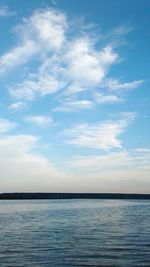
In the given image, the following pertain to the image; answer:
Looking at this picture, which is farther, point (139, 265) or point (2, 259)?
point (2, 259)

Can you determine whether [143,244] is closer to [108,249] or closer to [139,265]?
[108,249]

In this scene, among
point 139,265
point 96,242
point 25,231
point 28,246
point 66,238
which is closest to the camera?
point 139,265

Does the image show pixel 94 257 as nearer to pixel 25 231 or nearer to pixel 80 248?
pixel 80 248

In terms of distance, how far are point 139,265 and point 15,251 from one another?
419 inches

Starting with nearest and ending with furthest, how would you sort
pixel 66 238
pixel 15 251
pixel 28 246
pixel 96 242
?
pixel 15 251 < pixel 28 246 < pixel 96 242 < pixel 66 238

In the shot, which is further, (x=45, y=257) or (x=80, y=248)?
(x=80, y=248)

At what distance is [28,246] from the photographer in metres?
34.3

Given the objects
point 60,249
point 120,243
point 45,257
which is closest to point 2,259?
point 45,257

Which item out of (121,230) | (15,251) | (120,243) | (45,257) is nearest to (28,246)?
(15,251)

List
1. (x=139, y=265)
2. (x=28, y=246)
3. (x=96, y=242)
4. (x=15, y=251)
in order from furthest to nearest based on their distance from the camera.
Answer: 1. (x=96, y=242)
2. (x=28, y=246)
3. (x=15, y=251)
4. (x=139, y=265)

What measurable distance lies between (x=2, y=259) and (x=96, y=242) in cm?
1119

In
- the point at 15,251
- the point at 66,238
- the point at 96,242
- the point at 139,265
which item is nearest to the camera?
the point at 139,265

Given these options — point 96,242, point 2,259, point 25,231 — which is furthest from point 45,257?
point 25,231

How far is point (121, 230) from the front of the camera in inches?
1876
